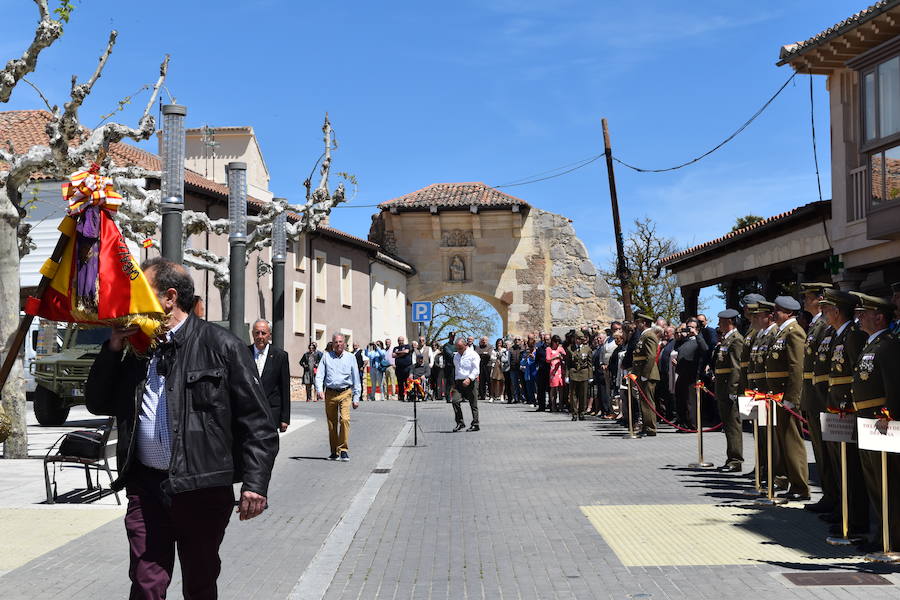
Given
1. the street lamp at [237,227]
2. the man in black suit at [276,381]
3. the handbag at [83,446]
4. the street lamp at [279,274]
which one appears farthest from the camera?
the street lamp at [279,274]

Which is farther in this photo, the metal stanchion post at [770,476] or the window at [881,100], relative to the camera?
the window at [881,100]

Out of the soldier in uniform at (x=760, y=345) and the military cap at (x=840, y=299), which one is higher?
the military cap at (x=840, y=299)

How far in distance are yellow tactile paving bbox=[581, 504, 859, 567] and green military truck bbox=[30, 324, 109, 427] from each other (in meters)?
13.5

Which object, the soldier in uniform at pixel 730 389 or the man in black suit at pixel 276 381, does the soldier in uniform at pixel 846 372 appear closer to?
the soldier in uniform at pixel 730 389

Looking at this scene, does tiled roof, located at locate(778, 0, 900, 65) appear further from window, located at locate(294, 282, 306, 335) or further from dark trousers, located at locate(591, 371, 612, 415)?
window, located at locate(294, 282, 306, 335)

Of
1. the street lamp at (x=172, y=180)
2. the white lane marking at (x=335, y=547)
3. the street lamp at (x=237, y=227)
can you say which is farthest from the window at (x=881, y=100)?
the street lamp at (x=172, y=180)

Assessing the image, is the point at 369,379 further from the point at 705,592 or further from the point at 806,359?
the point at 705,592

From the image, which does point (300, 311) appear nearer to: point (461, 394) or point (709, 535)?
point (461, 394)

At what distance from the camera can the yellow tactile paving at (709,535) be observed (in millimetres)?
7625

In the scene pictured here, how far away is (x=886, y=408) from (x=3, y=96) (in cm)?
1136

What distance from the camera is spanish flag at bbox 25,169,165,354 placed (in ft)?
14.8

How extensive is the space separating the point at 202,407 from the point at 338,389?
424 inches

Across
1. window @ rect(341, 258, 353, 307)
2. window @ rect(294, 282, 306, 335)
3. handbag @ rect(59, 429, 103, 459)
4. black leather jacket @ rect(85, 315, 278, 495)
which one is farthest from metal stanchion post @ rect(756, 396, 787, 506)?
window @ rect(341, 258, 353, 307)

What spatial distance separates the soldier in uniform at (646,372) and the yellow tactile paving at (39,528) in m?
10.1
